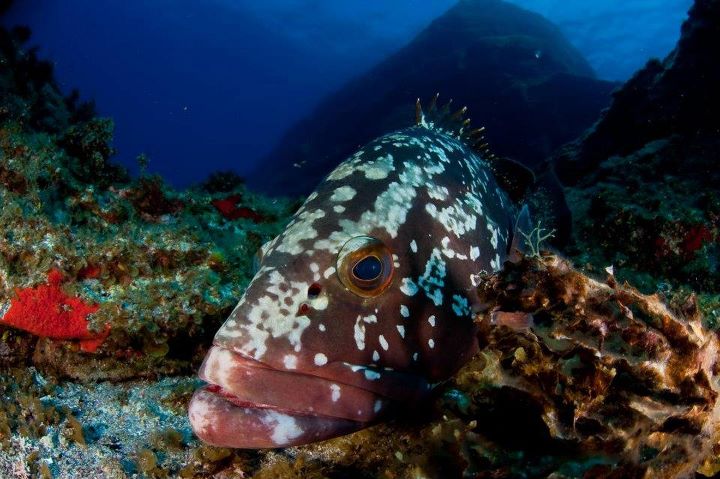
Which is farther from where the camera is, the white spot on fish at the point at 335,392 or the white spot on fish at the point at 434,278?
the white spot on fish at the point at 434,278

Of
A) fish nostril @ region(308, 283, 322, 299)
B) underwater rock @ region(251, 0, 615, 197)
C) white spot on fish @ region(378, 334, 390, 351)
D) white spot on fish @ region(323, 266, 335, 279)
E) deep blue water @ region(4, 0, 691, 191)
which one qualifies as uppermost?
deep blue water @ region(4, 0, 691, 191)

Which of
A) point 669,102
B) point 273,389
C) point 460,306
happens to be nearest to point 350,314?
point 273,389

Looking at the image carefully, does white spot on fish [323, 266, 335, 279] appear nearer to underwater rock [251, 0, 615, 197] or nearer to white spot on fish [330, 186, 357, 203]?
white spot on fish [330, 186, 357, 203]

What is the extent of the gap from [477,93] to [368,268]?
18698 mm

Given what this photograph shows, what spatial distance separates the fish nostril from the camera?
2.48 metres

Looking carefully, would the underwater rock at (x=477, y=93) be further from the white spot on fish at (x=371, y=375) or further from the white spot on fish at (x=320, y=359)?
the white spot on fish at (x=320, y=359)

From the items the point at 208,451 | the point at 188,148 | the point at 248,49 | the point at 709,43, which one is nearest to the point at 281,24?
the point at 248,49

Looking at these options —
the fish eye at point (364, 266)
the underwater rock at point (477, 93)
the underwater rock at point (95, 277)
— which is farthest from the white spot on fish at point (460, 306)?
the underwater rock at point (477, 93)

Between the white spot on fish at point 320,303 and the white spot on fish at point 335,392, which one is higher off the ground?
the white spot on fish at point 320,303

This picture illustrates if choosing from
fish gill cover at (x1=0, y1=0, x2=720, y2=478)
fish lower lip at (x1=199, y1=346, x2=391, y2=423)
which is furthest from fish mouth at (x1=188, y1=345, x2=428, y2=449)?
fish gill cover at (x1=0, y1=0, x2=720, y2=478)

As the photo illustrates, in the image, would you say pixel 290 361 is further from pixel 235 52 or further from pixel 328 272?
pixel 235 52

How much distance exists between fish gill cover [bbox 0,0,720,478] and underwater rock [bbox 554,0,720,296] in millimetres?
30

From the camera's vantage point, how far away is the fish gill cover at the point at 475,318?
186 cm

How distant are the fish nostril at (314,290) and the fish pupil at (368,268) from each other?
8.9 inches
